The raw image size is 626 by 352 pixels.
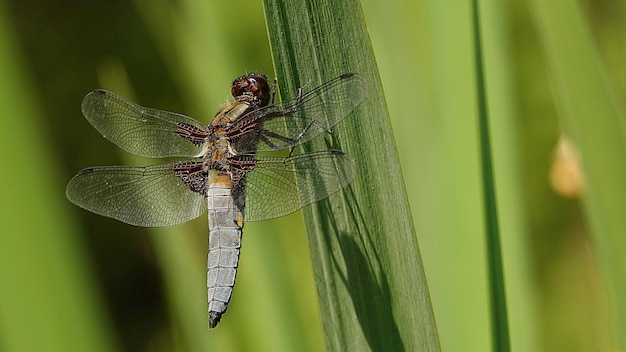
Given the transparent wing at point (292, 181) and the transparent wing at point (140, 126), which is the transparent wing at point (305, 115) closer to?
the transparent wing at point (292, 181)

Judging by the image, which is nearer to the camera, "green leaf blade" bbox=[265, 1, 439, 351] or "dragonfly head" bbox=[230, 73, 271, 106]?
"green leaf blade" bbox=[265, 1, 439, 351]

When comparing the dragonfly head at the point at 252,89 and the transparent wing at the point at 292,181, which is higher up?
the dragonfly head at the point at 252,89

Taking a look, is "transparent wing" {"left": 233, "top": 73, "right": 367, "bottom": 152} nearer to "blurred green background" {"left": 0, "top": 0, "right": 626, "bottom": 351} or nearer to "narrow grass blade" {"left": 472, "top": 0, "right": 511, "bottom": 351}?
"blurred green background" {"left": 0, "top": 0, "right": 626, "bottom": 351}

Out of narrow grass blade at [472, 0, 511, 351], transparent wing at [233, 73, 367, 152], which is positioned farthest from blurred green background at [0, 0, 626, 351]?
transparent wing at [233, 73, 367, 152]

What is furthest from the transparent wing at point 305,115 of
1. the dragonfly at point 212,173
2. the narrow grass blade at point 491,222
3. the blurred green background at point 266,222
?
the narrow grass blade at point 491,222

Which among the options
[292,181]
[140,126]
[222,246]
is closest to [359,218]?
[292,181]

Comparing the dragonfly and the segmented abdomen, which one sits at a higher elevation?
the dragonfly

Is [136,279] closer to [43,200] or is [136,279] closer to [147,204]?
[147,204]
